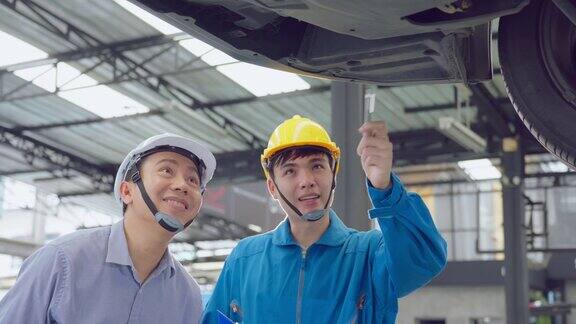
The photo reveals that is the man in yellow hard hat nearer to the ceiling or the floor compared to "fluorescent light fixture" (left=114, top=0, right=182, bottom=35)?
nearer to the floor

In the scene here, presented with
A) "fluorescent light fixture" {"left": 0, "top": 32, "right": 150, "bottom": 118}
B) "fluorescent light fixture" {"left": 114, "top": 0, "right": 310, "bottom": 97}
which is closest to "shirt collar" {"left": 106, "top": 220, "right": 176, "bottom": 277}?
"fluorescent light fixture" {"left": 114, "top": 0, "right": 310, "bottom": 97}

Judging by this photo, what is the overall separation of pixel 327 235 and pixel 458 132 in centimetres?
964

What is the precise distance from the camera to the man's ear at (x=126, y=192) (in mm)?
3080

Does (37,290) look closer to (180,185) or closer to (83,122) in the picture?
(180,185)

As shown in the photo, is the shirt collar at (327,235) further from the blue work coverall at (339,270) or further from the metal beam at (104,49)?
the metal beam at (104,49)

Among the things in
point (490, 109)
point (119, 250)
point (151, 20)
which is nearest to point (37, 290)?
point (119, 250)

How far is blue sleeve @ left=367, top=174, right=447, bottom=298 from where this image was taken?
8.39 feet

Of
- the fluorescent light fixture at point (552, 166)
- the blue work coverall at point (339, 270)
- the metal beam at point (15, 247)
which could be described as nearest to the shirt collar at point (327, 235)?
the blue work coverall at point (339, 270)

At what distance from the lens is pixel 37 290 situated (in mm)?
2795

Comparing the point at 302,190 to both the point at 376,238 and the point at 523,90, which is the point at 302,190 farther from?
the point at 523,90

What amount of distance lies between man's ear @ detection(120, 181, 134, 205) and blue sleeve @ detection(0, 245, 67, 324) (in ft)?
1.12

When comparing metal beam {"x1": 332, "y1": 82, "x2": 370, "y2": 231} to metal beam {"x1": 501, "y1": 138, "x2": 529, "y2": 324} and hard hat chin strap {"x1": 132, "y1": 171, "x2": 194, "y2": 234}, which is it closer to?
hard hat chin strap {"x1": 132, "y1": 171, "x2": 194, "y2": 234}

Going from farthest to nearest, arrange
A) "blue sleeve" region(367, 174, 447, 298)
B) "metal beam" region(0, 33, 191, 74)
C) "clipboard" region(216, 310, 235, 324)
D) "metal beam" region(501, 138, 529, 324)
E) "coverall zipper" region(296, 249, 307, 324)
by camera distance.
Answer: "metal beam" region(501, 138, 529, 324) < "metal beam" region(0, 33, 191, 74) < "clipboard" region(216, 310, 235, 324) < "coverall zipper" region(296, 249, 307, 324) < "blue sleeve" region(367, 174, 447, 298)

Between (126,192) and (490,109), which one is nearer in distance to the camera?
(126,192)
